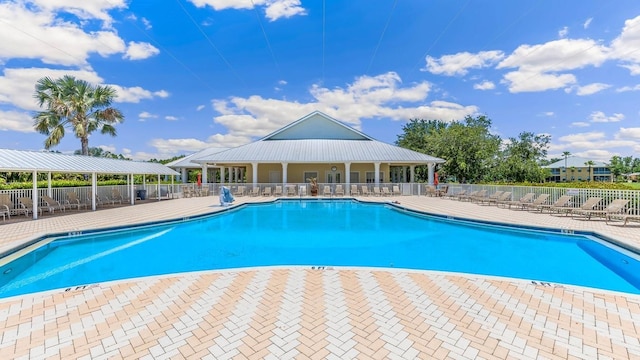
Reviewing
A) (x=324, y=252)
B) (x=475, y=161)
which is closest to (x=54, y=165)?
(x=324, y=252)

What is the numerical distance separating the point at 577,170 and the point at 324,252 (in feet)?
273

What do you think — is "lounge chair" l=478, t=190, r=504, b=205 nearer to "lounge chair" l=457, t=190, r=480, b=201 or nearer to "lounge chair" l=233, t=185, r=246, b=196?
"lounge chair" l=457, t=190, r=480, b=201

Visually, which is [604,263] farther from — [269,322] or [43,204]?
[43,204]

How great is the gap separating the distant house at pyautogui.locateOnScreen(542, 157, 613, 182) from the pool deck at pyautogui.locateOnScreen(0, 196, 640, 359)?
7806 centimetres

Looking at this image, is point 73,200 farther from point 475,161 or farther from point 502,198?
point 475,161

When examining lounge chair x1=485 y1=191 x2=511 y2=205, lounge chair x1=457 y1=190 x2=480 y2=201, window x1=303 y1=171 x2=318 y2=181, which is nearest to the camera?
lounge chair x1=485 y1=191 x2=511 y2=205

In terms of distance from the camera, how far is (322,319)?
3828 mm

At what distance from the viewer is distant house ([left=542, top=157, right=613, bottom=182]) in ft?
223

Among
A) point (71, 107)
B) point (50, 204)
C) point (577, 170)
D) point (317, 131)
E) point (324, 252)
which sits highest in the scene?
point (71, 107)

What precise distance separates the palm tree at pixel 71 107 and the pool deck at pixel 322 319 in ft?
76.9

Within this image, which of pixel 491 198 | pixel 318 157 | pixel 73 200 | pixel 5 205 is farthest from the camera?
pixel 318 157

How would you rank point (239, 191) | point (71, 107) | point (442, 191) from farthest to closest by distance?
1. point (239, 191)
2. point (442, 191)
3. point (71, 107)

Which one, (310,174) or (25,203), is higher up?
(310,174)

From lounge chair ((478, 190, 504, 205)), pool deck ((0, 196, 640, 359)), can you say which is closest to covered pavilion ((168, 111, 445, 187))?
lounge chair ((478, 190, 504, 205))
